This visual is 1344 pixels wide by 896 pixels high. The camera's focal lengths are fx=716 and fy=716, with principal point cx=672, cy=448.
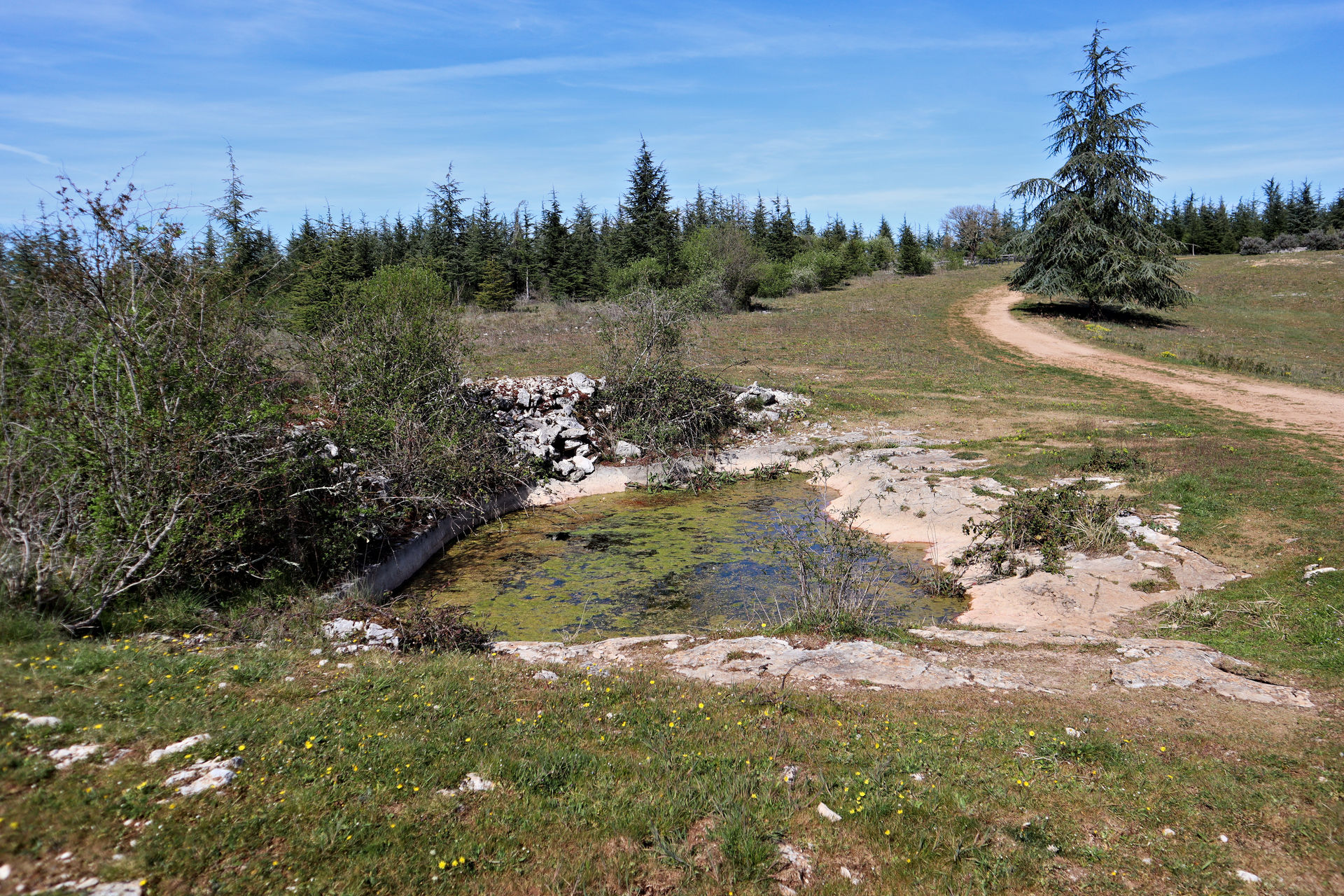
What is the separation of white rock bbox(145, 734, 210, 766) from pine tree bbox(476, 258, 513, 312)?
1740 inches

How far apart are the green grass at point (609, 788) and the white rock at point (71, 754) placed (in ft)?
0.23

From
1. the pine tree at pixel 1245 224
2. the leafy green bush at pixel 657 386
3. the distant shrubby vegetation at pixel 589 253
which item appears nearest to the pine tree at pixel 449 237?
the distant shrubby vegetation at pixel 589 253

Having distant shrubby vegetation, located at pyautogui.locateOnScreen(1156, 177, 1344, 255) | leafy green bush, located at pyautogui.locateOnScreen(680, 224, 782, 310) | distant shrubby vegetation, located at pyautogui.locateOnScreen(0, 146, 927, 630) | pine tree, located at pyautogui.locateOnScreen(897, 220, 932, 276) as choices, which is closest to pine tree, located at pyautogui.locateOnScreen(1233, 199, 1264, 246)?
distant shrubby vegetation, located at pyautogui.locateOnScreen(1156, 177, 1344, 255)

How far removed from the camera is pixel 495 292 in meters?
47.3

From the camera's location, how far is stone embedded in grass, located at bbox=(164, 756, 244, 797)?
4.11 m

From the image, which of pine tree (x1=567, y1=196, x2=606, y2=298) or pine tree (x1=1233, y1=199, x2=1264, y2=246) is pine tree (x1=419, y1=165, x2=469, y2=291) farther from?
pine tree (x1=1233, y1=199, x2=1264, y2=246)

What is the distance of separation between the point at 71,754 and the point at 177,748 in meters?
0.52

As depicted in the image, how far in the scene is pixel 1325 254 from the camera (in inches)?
1975

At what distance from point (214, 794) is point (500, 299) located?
4572 cm

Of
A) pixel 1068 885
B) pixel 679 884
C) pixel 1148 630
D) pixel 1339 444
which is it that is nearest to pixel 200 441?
pixel 679 884

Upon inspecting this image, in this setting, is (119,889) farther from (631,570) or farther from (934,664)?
(631,570)

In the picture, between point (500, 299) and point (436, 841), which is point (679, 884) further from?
point (500, 299)

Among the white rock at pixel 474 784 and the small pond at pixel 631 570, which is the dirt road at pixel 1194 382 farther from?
the white rock at pixel 474 784

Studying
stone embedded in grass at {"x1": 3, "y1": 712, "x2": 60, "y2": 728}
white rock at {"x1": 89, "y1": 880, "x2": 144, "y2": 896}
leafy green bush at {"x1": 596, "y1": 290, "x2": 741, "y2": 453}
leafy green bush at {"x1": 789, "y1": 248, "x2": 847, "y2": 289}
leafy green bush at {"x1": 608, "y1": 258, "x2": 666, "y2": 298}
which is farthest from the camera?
leafy green bush at {"x1": 789, "y1": 248, "x2": 847, "y2": 289}
